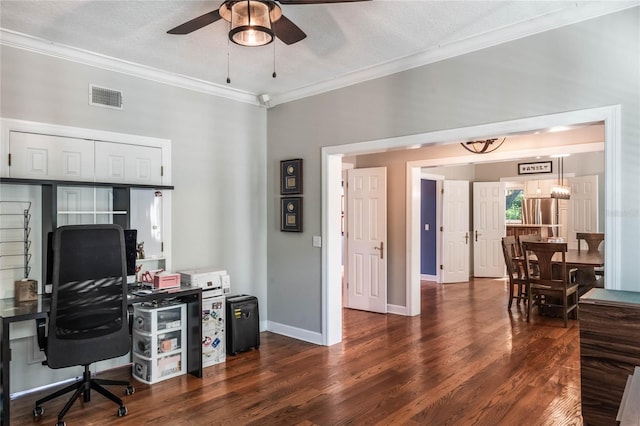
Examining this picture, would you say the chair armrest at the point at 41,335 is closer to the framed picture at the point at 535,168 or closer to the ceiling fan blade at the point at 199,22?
the ceiling fan blade at the point at 199,22

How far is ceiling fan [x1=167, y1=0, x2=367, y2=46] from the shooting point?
227 centimetres

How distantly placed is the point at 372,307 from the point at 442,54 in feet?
12.1

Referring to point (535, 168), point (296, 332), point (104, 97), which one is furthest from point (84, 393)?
point (535, 168)

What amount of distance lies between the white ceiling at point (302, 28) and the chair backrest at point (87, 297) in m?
1.53

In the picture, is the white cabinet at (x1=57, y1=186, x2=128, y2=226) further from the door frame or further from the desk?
the door frame

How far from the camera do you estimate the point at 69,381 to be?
11.4 ft

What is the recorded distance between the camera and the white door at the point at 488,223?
9.15 meters

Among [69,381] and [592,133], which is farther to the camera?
[592,133]

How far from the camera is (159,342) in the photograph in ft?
11.5

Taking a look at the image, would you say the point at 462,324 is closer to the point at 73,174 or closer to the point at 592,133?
the point at 592,133

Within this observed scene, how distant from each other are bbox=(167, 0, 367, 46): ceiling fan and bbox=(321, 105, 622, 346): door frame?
1.66 m

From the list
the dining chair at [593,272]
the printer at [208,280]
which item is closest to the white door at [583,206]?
the dining chair at [593,272]

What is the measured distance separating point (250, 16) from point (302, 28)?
0.92 m

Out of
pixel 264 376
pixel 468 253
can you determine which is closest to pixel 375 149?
pixel 264 376
